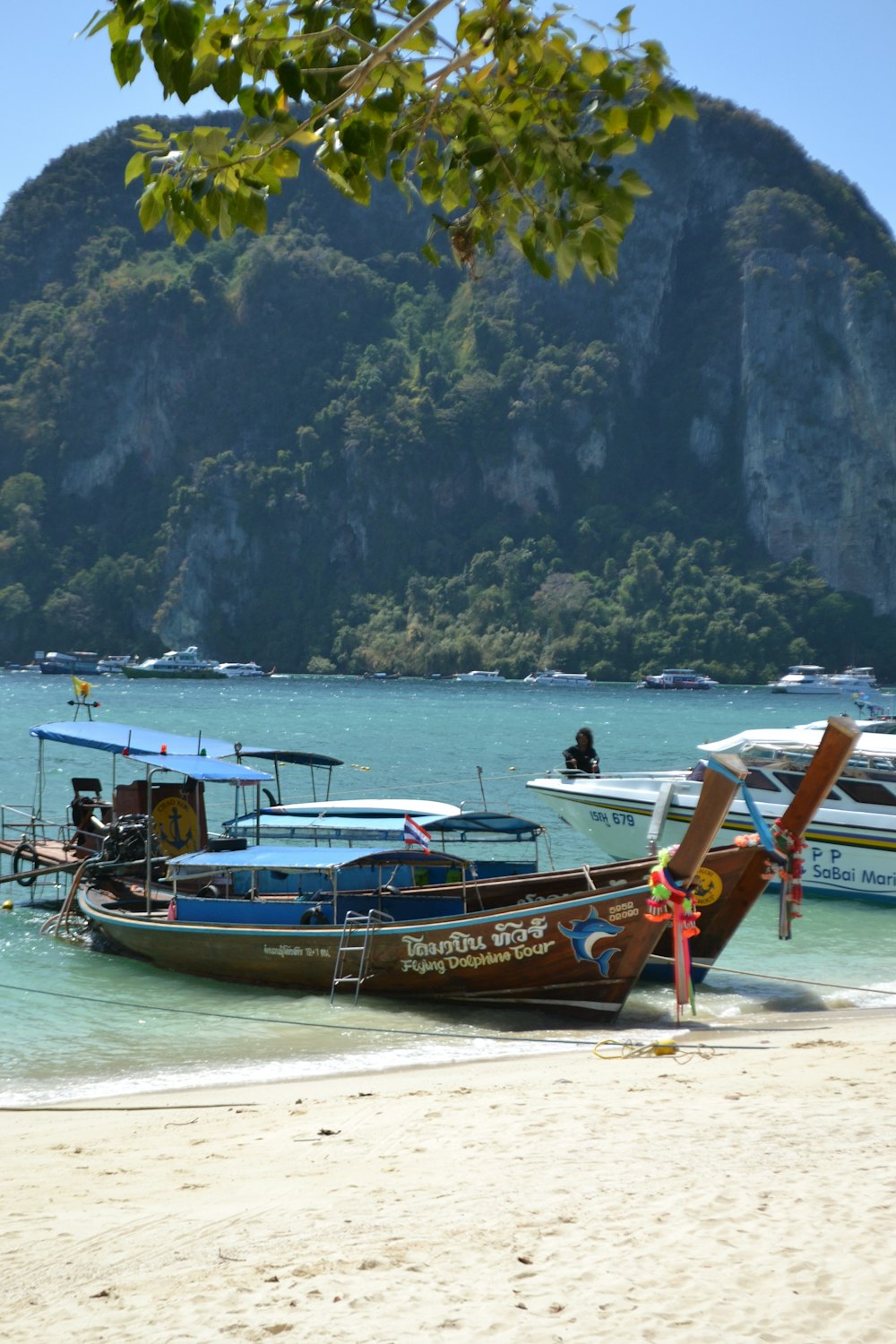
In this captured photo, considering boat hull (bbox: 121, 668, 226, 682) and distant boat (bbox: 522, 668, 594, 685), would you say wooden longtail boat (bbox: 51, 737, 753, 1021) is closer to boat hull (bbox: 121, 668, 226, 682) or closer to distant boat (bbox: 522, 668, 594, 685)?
boat hull (bbox: 121, 668, 226, 682)

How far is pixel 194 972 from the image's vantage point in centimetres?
1530

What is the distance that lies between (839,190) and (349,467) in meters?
83.9

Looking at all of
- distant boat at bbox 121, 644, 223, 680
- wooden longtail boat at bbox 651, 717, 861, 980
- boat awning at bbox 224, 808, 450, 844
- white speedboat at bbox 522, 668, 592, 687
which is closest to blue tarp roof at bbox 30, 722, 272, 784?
boat awning at bbox 224, 808, 450, 844

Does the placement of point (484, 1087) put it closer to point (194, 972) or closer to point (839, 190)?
point (194, 972)

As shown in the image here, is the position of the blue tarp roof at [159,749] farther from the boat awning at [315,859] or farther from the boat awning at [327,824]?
the boat awning at [315,859]

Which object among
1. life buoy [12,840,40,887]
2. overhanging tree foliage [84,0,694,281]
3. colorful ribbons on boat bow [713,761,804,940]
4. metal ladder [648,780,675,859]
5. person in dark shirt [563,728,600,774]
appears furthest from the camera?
person in dark shirt [563,728,600,774]

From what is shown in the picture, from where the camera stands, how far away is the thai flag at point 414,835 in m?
16.8

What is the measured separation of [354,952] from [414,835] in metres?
3.47

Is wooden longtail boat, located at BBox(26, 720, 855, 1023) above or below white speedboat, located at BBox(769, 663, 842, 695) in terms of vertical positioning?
below

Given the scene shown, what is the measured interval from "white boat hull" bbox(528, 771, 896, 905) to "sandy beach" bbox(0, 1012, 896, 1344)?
11046 mm

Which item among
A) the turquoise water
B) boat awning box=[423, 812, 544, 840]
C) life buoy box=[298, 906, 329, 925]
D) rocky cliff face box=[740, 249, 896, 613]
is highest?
rocky cliff face box=[740, 249, 896, 613]

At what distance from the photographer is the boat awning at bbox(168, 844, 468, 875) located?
47.3ft

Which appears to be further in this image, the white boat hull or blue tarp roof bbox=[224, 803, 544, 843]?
the white boat hull

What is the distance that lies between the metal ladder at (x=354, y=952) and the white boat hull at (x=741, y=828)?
6.54 meters
